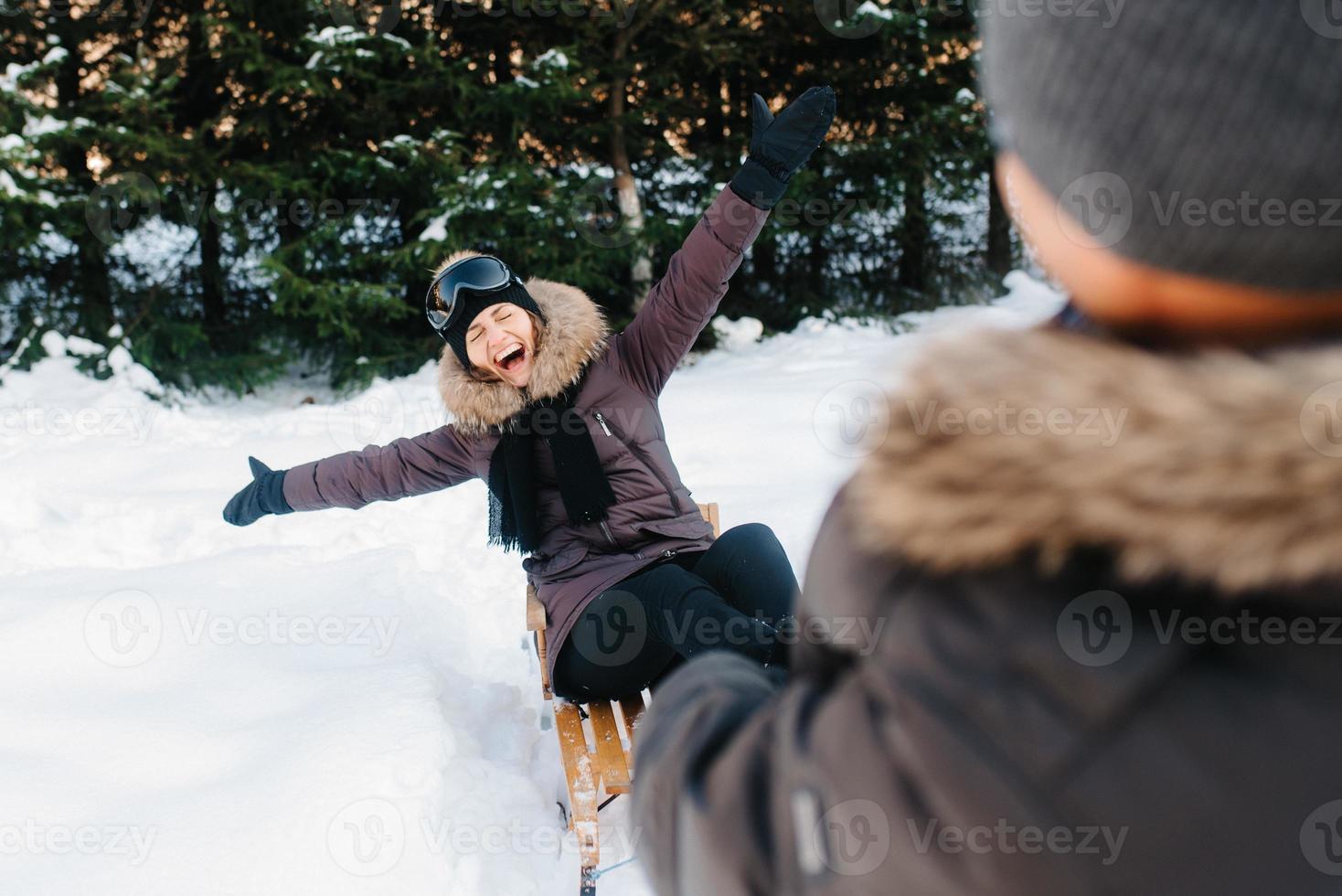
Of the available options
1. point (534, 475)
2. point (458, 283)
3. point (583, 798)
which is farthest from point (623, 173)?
point (583, 798)

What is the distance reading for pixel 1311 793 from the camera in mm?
583

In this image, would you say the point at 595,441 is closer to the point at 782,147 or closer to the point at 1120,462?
the point at 782,147

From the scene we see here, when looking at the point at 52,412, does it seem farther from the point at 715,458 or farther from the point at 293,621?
the point at 715,458

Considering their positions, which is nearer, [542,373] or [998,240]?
[542,373]

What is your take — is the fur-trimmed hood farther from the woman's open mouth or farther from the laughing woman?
the woman's open mouth

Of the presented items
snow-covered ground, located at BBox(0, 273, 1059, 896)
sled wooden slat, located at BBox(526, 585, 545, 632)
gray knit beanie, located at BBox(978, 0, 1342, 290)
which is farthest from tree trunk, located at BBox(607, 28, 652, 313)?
gray knit beanie, located at BBox(978, 0, 1342, 290)

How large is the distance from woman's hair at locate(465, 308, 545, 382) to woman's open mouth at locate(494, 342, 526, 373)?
0.05 meters

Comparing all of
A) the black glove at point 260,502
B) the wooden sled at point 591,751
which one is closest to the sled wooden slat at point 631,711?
the wooden sled at point 591,751

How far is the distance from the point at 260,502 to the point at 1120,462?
9.27 ft

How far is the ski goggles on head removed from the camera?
8.84 ft

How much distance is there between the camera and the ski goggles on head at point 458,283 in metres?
2.69

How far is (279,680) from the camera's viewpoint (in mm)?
2795

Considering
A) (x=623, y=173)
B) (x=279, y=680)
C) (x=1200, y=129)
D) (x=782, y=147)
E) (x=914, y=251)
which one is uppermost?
(x=1200, y=129)

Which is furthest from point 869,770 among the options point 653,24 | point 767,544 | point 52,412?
point 653,24
